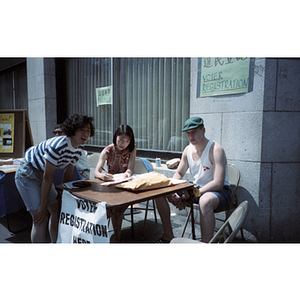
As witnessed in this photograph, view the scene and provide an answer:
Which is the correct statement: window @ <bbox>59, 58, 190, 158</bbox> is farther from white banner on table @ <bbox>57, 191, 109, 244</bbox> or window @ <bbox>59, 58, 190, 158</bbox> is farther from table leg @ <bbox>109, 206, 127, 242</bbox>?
white banner on table @ <bbox>57, 191, 109, 244</bbox>

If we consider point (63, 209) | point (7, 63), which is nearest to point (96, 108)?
point (63, 209)

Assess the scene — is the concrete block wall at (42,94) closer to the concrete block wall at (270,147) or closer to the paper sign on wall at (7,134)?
the paper sign on wall at (7,134)

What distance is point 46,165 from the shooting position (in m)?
2.44

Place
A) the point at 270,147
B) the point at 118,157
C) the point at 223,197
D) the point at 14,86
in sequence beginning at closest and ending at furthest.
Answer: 1. the point at 223,197
2. the point at 270,147
3. the point at 118,157
4. the point at 14,86

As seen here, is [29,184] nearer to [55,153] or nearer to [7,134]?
[55,153]

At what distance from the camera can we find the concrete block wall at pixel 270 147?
10.7 ft

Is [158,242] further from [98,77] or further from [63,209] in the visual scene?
[98,77]

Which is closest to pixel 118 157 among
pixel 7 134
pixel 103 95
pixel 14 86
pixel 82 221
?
pixel 82 221

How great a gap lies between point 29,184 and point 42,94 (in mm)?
4970

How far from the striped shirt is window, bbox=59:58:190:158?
2468 mm

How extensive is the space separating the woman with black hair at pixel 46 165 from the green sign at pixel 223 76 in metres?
2.06

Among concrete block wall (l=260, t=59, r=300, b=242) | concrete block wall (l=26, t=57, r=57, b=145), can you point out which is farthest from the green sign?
concrete block wall (l=26, t=57, r=57, b=145)

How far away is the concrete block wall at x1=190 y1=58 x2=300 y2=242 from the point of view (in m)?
3.26

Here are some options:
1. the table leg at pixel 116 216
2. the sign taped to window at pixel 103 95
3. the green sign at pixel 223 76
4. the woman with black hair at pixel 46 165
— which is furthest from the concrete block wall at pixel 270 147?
the sign taped to window at pixel 103 95
